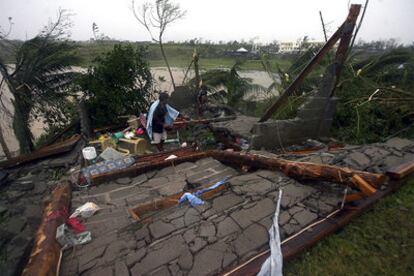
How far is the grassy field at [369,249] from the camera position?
2.16m

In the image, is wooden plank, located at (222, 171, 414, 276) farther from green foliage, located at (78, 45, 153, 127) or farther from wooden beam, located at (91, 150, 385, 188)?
green foliage, located at (78, 45, 153, 127)

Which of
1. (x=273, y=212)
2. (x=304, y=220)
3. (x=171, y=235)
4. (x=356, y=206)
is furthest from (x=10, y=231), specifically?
(x=356, y=206)

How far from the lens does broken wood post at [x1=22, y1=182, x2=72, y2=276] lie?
190 cm

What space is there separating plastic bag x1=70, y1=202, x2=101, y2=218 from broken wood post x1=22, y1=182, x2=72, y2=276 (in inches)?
6.4

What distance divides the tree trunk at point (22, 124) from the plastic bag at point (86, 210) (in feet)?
19.4

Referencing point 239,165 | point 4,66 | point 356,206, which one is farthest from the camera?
point 4,66

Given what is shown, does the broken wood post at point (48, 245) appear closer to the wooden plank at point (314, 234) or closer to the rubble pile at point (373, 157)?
the wooden plank at point (314, 234)

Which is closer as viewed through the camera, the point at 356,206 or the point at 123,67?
the point at 356,206

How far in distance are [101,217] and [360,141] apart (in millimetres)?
6009

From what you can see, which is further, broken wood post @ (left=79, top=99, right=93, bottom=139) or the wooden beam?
broken wood post @ (left=79, top=99, right=93, bottom=139)

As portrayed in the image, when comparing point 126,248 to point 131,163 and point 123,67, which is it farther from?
point 123,67

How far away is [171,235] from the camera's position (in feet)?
7.88

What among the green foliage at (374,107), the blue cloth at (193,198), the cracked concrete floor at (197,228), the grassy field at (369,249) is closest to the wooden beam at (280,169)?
the cracked concrete floor at (197,228)

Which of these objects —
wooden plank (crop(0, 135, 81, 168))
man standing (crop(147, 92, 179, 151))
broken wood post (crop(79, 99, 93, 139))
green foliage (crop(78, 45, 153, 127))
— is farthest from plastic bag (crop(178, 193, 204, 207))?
green foliage (crop(78, 45, 153, 127))
